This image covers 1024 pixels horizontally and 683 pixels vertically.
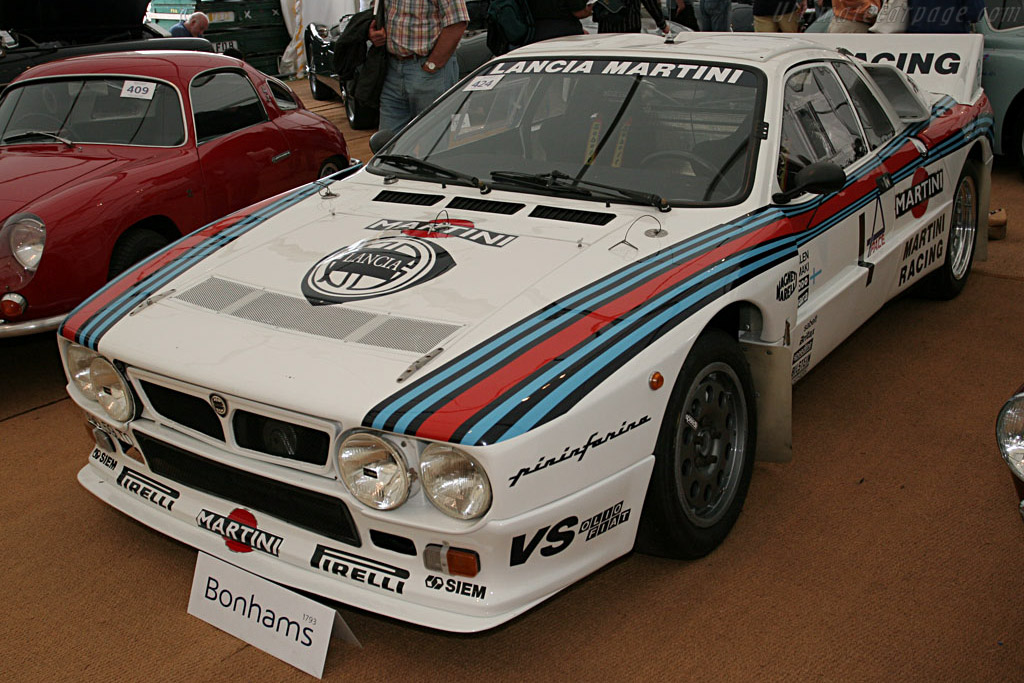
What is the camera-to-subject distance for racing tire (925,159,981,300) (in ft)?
15.9

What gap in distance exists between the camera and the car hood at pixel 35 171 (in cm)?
449

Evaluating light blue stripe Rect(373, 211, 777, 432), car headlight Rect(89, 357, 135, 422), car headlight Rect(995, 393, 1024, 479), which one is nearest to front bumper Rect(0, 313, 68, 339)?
car headlight Rect(89, 357, 135, 422)

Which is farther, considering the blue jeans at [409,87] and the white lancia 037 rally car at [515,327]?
the blue jeans at [409,87]

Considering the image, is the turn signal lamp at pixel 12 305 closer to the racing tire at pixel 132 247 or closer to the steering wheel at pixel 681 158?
the racing tire at pixel 132 247

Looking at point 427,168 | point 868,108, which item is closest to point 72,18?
point 427,168

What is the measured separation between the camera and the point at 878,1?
7199mm

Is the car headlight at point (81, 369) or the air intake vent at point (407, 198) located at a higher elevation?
the air intake vent at point (407, 198)

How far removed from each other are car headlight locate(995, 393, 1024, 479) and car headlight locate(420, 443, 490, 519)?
1207 millimetres

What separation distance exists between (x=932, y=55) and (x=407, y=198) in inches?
140

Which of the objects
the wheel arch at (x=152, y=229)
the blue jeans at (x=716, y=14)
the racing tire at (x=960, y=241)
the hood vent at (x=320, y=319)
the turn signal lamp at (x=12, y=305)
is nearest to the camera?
the hood vent at (x=320, y=319)

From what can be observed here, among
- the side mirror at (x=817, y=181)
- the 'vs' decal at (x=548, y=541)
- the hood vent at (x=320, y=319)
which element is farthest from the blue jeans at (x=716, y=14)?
the 'vs' decal at (x=548, y=541)

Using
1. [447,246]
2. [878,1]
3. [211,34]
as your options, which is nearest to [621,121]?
[447,246]

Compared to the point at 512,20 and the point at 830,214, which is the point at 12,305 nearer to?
the point at 830,214

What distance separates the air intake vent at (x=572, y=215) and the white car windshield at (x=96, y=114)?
2.89 m
